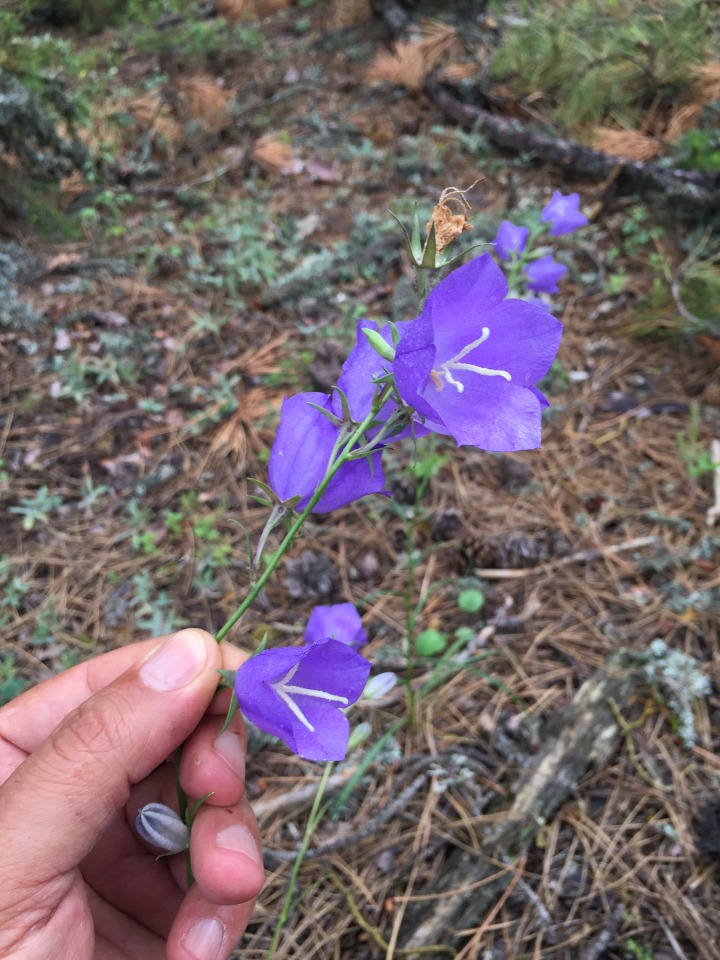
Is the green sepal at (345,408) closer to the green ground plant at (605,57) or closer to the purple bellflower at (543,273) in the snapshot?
the purple bellflower at (543,273)

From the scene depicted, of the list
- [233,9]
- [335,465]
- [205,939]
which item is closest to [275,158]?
[233,9]

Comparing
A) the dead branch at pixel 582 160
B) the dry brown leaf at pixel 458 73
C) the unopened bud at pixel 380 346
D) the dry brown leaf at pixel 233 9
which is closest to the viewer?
the unopened bud at pixel 380 346

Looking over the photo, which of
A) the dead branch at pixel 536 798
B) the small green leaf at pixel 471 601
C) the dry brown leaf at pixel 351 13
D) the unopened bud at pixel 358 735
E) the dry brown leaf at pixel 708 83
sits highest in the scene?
the dry brown leaf at pixel 351 13

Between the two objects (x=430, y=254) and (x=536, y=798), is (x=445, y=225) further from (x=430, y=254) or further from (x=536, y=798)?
(x=536, y=798)

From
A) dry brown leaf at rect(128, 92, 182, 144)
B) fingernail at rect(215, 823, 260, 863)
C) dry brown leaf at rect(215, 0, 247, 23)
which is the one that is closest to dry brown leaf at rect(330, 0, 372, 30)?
dry brown leaf at rect(215, 0, 247, 23)

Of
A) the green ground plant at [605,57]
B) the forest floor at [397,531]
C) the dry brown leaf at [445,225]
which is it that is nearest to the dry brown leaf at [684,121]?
the green ground plant at [605,57]

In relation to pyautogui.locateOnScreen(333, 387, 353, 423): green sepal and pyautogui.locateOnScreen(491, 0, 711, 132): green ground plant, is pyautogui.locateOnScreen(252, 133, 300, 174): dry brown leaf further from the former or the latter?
pyautogui.locateOnScreen(333, 387, 353, 423): green sepal
